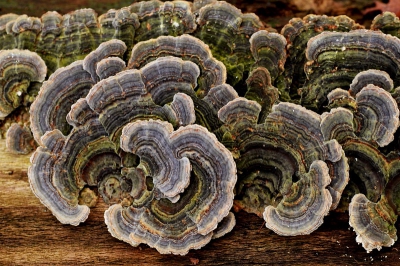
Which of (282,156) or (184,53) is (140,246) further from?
(184,53)

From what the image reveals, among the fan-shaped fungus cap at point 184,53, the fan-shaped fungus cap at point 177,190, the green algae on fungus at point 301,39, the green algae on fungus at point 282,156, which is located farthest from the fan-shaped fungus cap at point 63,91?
the green algae on fungus at point 301,39

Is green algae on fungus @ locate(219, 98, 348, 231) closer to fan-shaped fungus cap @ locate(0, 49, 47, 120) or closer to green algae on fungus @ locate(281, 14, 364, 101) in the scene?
green algae on fungus @ locate(281, 14, 364, 101)

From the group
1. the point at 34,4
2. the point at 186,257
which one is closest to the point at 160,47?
the point at 186,257

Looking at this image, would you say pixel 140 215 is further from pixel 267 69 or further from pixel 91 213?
pixel 267 69

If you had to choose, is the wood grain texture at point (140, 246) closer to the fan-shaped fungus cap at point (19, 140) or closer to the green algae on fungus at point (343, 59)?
the fan-shaped fungus cap at point (19, 140)

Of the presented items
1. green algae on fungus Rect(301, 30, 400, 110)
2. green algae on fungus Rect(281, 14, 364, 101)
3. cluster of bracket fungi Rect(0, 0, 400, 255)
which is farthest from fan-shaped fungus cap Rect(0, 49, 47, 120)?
green algae on fungus Rect(301, 30, 400, 110)

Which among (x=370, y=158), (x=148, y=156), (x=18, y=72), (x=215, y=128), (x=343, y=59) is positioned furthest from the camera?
(x=18, y=72)

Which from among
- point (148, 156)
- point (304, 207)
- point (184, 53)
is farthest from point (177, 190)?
point (184, 53)
